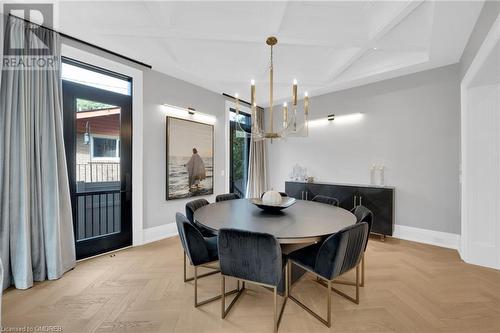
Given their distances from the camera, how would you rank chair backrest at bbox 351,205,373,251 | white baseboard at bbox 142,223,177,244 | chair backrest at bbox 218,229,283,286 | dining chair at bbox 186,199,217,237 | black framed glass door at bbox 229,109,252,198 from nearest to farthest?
1. chair backrest at bbox 218,229,283,286
2. chair backrest at bbox 351,205,373,251
3. dining chair at bbox 186,199,217,237
4. white baseboard at bbox 142,223,177,244
5. black framed glass door at bbox 229,109,252,198

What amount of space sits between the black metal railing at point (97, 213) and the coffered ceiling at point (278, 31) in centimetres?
206

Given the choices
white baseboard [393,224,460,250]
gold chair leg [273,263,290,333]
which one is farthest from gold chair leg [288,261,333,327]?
white baseboard [393,224,460,250]

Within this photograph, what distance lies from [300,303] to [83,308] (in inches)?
78.1

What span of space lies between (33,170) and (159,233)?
1967 mm

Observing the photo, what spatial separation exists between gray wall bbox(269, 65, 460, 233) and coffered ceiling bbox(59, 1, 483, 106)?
0.45 meters

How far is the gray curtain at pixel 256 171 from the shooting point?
5645mm

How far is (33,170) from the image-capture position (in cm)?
247

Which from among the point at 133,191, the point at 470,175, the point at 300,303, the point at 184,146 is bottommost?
the point at 300,303

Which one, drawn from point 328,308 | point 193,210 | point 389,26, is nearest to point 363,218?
point 328,308

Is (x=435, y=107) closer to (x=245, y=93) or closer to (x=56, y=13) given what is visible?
(x=245, y=93)

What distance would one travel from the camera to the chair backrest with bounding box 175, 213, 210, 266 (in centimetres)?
198

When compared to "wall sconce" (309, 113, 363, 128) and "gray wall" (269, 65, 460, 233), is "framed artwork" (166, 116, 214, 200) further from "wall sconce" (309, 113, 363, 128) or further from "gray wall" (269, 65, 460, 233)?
"gray wall" (269, 65, 460, 233)

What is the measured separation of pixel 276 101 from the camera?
5.46m

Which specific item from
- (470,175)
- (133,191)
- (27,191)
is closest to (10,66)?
(27,191)
